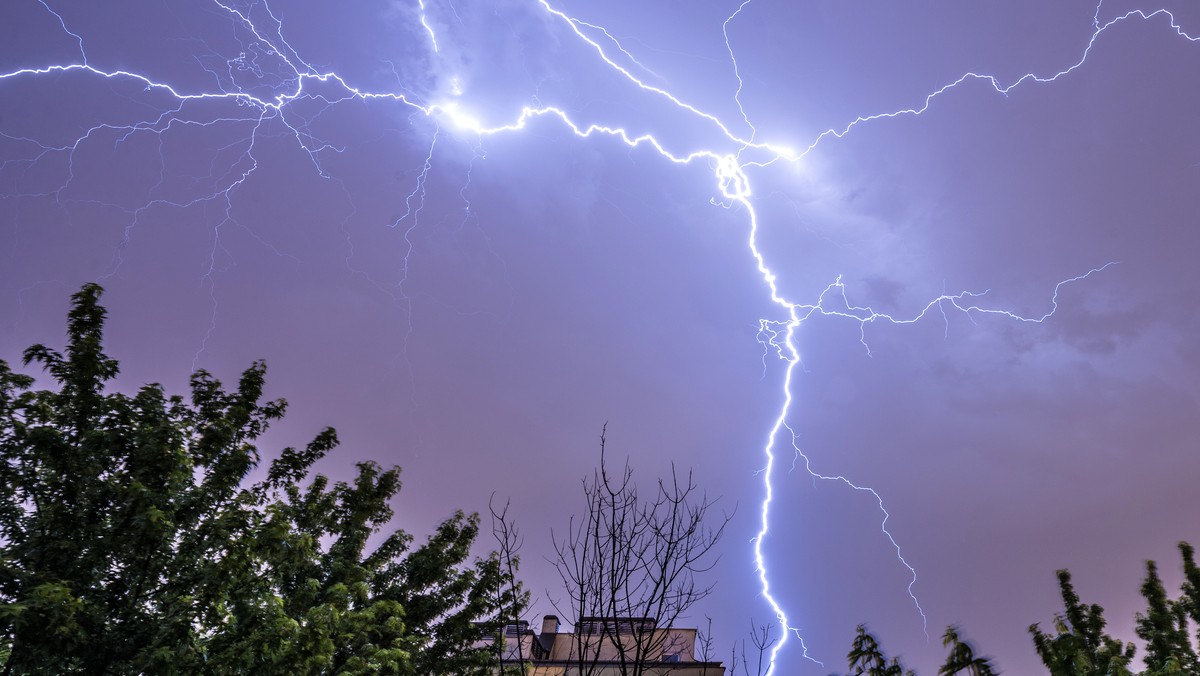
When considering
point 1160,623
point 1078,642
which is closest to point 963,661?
point 1078,642

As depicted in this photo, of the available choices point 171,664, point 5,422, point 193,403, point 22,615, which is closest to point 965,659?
Answer: point 171,664

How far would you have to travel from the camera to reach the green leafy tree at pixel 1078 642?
9070 millimetres

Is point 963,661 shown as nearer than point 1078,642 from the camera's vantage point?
Yes

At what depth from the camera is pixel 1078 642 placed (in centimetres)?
1087

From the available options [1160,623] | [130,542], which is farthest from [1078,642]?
[130,542]

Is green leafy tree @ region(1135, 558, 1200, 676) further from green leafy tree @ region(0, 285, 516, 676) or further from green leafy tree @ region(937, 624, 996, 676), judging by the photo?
green leafy tree @ region(0, 285, 516, 676)

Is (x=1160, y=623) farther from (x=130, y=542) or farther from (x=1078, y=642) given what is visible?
(x=130, y=542)

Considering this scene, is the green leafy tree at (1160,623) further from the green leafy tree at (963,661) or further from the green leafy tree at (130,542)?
the green leafy tree at (130,542)

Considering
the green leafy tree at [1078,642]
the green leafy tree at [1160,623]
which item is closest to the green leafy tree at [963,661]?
the green leafy tree at [1078,642]

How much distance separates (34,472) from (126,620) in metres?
1.59

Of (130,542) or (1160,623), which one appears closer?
(130,542)

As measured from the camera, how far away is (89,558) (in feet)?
16.5

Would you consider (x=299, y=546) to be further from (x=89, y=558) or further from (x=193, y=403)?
(x=193, y=403)

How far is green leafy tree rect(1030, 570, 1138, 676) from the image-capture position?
9070 mm
